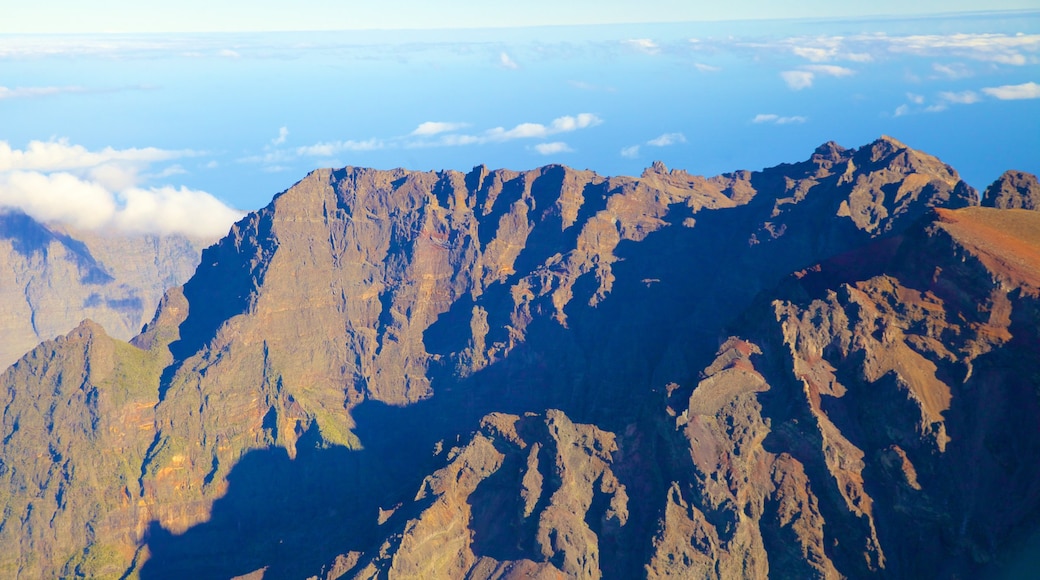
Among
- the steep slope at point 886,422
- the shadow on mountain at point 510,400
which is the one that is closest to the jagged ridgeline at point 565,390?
the steep slope at point 886,422

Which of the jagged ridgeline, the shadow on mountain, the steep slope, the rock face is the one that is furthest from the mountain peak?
the steep slope

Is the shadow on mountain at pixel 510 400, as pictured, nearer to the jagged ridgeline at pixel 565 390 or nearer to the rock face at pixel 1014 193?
the jagged ridgeline at pixel 565 390

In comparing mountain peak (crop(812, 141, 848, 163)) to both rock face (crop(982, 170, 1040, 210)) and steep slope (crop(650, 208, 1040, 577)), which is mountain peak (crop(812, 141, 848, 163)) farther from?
steep slope (crop(650, 208, 1040, 577))

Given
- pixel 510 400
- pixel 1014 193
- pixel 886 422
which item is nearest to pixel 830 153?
pixel 1014 193

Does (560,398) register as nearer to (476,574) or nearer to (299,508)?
(299,508)

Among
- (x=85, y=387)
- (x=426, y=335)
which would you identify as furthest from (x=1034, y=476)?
(x=85, y=387)

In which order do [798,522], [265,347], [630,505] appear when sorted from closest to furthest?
[798,522]
[630,505]
[265,347]
